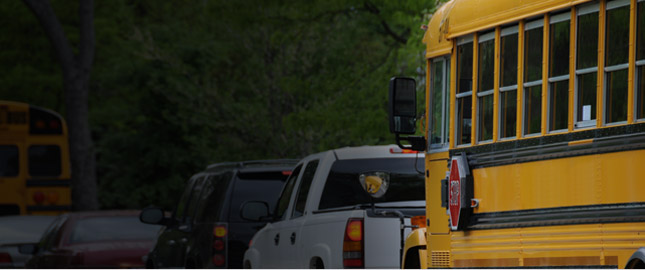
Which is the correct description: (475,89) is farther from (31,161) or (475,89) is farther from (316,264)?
(31,161)

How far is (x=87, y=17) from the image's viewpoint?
3014cm

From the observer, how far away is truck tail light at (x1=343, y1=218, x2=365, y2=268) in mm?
10109

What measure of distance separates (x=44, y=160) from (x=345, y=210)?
50.3 ft

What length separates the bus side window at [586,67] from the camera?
7266 millimetres

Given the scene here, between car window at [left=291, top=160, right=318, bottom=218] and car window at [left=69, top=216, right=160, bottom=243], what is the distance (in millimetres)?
4491

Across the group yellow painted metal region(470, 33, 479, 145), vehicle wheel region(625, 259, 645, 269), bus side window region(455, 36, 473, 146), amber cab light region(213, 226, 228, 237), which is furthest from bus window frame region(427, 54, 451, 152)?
amber cab light region(213, 226, 228, 237)

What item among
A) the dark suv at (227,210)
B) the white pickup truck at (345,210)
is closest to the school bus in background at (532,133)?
the white pickup truck at (345,210)

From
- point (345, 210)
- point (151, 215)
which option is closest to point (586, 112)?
point (345, 210)

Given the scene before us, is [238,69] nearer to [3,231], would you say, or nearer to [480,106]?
[3,231]

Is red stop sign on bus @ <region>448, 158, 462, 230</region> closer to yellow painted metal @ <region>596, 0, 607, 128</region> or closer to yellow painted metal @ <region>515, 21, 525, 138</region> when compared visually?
yellow painted metal @ <region>515, 21, 525, 138</region>

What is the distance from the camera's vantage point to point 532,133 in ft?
26.2

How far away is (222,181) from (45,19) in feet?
54.1

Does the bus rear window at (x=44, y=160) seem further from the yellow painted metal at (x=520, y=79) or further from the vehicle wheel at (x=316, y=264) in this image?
the yellow painted metal at (x=520, y=79)

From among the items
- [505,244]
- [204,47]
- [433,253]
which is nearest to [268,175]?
[433,253]
